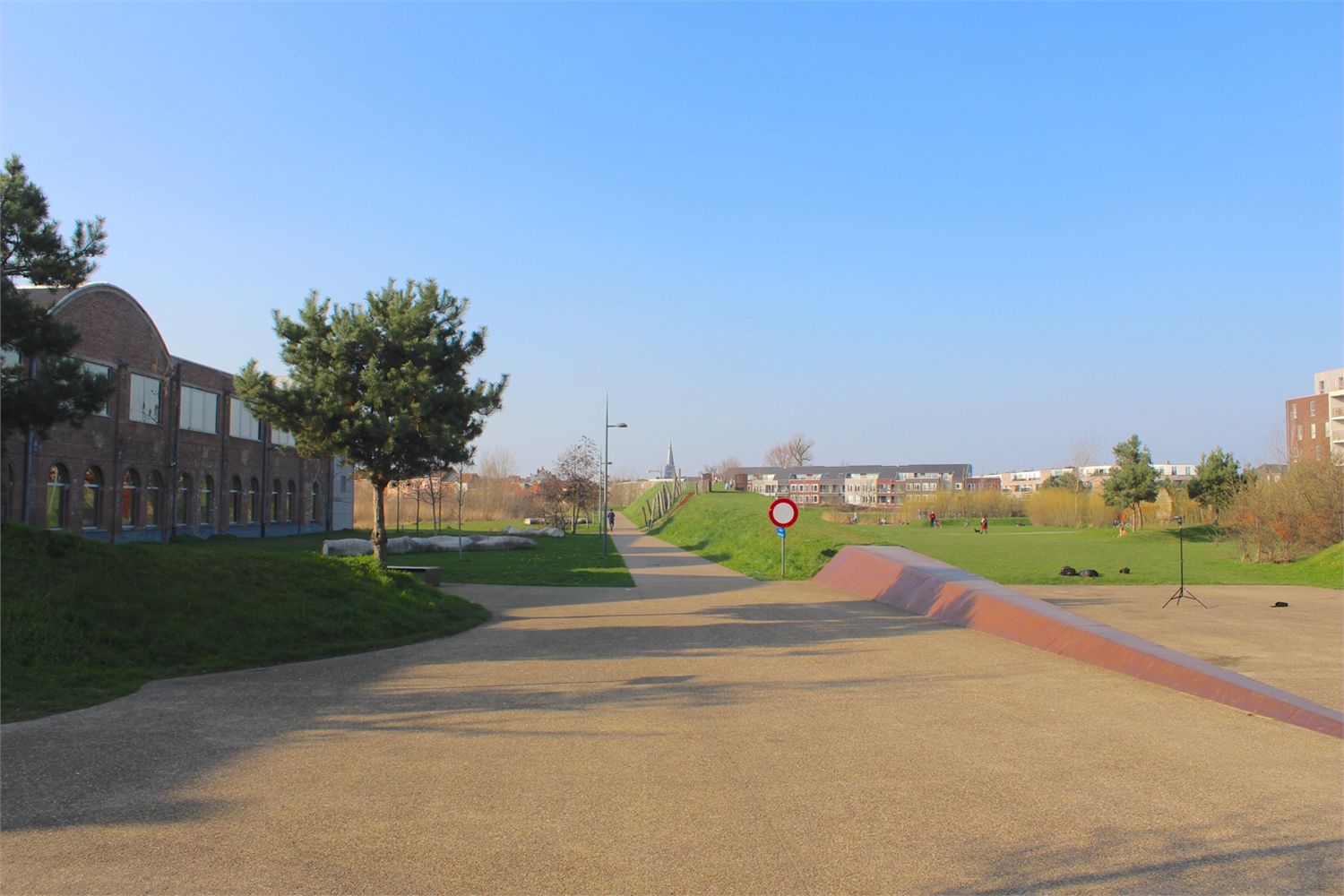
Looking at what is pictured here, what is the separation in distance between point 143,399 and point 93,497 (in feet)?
15.4

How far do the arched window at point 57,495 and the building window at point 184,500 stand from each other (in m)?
6.74

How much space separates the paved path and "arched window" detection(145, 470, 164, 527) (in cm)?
3096

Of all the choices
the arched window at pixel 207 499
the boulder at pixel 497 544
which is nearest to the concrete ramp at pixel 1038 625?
the boulder at pixel 497 544

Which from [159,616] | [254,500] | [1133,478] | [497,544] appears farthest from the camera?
[1133,478]

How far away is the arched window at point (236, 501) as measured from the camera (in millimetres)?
43531

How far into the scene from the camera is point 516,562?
3044 centimetres

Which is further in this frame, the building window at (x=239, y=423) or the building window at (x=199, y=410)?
the building window at (x=239, y=423)

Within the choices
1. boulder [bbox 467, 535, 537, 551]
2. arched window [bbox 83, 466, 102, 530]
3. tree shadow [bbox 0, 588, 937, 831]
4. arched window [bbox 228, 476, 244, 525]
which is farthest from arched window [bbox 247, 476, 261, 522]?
tree shadow [bbox 0, 588, 937, 831]

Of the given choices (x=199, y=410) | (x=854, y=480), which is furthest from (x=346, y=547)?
(x=854, y=480)

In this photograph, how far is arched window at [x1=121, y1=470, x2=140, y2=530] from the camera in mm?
35312

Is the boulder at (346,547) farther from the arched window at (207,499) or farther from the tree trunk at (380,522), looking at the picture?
the tree trunk at (380,522)

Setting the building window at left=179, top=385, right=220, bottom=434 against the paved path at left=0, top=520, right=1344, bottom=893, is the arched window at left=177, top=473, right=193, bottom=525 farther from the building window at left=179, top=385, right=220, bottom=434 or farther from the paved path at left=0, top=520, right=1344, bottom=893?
the paved path at left=0, top=520, right=1344, bottom=893

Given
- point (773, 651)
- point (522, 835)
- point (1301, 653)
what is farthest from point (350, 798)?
point (1301, 653)

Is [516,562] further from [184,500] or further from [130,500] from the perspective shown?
[184,500]
